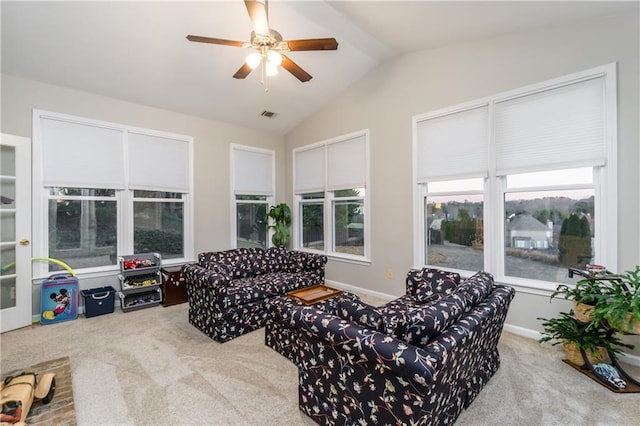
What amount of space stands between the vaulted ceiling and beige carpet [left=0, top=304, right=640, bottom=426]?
10.9 feet

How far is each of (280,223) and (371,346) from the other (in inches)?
172

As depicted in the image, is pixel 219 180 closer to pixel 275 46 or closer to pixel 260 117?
pixel 260 117

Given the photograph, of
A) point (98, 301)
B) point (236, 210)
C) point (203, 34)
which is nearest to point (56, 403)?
point (98, 301)

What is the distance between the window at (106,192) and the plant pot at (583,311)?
17.2 ft

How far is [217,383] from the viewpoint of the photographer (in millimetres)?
2281

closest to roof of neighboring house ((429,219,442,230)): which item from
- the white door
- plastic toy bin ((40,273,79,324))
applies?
plastic toy bin ((40,273,79,324))

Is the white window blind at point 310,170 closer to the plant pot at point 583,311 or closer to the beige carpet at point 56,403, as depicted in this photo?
the plant pot at point 583,311

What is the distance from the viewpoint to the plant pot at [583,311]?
7.80 feet

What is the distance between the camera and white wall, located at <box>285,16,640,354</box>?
259cm

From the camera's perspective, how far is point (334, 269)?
5238 millimetres

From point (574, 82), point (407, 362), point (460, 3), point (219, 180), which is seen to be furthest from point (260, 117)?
point (407, 362)

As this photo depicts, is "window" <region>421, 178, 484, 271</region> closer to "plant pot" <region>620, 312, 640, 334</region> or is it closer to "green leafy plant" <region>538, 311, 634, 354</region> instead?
"green leafy plant" <region>538, 311, 634, 354</region>

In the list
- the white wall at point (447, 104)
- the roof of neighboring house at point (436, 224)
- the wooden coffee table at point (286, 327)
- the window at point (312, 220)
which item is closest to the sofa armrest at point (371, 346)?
the wooden coffee table at point (286, 327)

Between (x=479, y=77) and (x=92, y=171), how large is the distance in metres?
5.49
